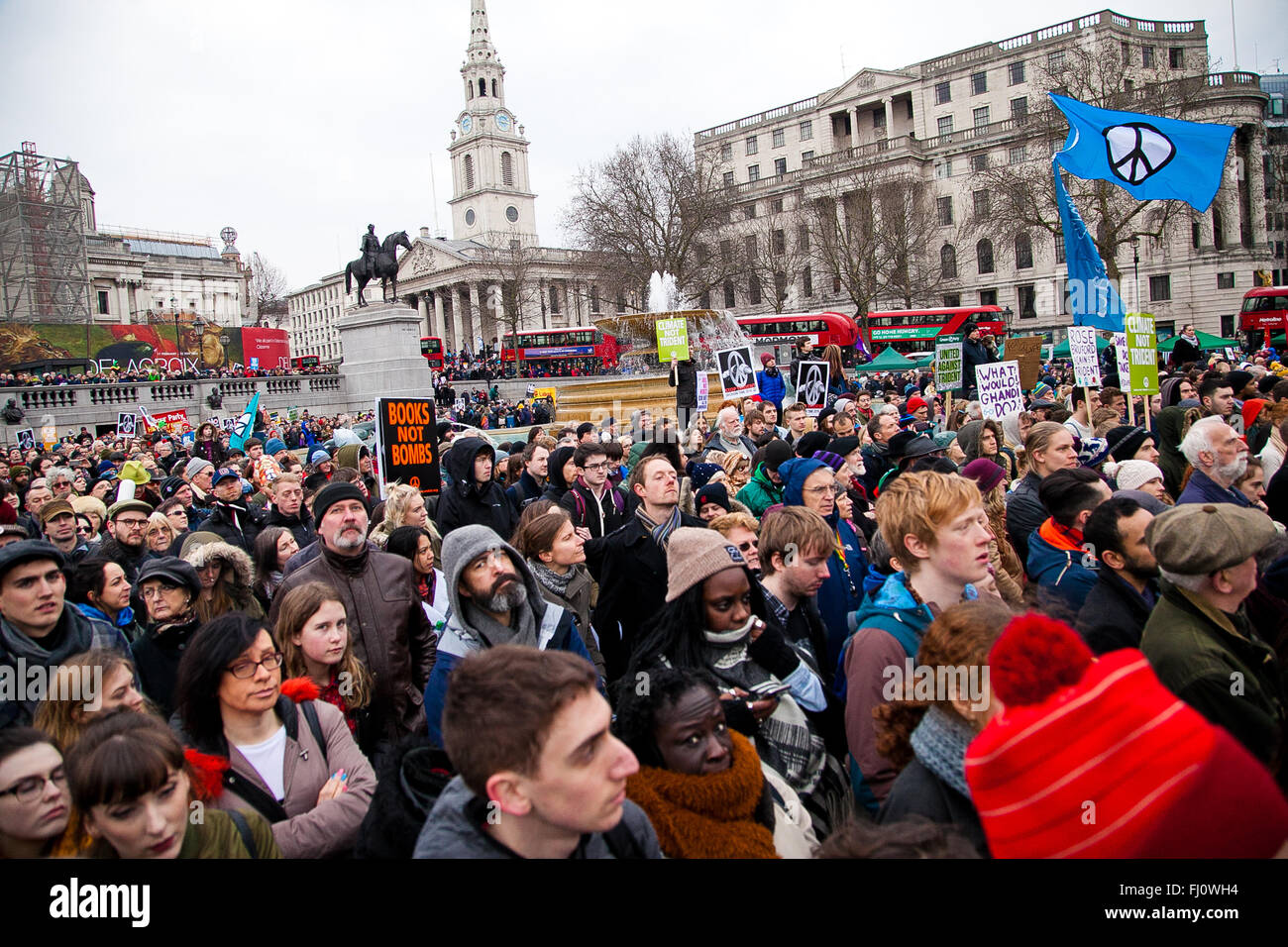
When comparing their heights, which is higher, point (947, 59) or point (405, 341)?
point (947, 59)

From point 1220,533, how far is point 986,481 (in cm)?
255

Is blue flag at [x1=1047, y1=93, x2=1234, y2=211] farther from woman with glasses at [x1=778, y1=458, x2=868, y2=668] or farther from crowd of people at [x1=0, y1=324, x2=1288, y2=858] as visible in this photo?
woman with glasses at [x1=778, y1=458, x2=868, y2=668]

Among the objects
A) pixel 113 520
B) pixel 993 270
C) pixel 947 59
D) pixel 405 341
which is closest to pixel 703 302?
pixel 993 270

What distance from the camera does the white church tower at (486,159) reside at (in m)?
104

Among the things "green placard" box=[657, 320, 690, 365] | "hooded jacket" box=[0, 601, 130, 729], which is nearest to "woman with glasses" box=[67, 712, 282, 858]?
"hooded jacket" box=[0, 601, 130, 729]

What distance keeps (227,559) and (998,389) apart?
8190 millimetres

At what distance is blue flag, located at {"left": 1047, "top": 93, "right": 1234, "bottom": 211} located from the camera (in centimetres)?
806

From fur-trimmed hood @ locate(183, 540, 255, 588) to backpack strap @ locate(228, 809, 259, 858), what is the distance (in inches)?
89.0

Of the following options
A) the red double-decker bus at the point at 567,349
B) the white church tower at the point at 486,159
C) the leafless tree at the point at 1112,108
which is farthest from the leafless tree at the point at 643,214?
the white church tower at the point at 486,159

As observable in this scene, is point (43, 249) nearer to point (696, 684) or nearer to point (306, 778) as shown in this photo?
point (306, 778)

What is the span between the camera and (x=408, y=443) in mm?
7117
